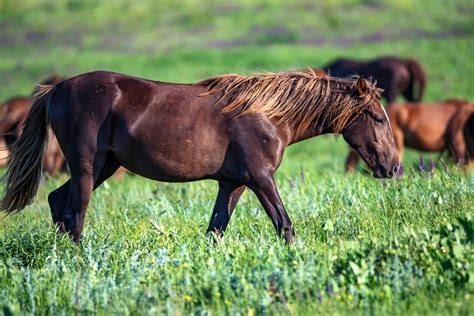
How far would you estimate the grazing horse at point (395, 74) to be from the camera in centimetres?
2261

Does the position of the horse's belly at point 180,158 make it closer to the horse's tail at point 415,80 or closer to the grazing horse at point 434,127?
the grazing horse at point 434,127

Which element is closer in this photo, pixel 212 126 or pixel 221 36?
pixel 212 126

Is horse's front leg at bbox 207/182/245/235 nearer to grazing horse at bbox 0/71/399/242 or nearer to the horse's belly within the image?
grazing horse at bbox 0/71/399/242

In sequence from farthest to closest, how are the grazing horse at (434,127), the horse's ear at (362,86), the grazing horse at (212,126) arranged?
the grazing horse at (434,127), the horse's ear at (362,86), the grazing horse at (212,126)

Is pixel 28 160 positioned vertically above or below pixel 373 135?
below

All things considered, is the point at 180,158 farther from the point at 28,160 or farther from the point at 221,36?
the point at 221,36

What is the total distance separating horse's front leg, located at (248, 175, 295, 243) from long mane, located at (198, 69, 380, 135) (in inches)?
23.0

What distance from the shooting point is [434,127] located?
53.2 feet

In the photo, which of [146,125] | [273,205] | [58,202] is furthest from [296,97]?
[58,202]

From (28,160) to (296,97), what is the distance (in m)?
2.58

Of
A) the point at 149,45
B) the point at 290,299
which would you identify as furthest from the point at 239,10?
the point at 290,299

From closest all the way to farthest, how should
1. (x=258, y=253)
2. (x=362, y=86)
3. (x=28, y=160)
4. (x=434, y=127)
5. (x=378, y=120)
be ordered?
(x=258, y=253), (x=362, y=86), (x=378, y=120), (x=28, y=160), (x=434, y=127)

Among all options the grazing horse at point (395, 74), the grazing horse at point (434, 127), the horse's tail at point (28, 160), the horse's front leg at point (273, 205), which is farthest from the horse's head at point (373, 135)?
the grazing horse at point (395, 74)

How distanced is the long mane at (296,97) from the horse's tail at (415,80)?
48.2ft
